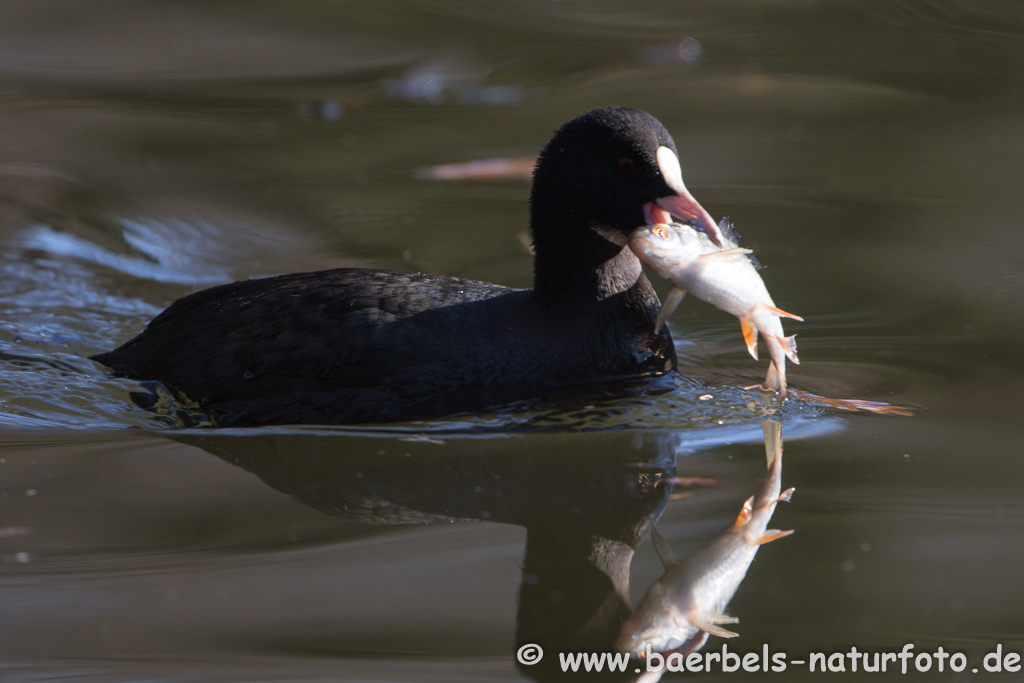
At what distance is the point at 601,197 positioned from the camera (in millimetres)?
4086

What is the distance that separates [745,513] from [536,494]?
601 mm

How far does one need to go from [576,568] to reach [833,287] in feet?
9.59

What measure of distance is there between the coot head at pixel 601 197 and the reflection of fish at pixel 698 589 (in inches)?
43.5

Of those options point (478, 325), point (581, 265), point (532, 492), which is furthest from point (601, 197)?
point (532, 492)

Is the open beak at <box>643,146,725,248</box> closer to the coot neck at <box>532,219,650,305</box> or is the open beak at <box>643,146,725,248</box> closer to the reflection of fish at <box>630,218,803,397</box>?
the reflection of fish at <box>630,218,803,397</box>

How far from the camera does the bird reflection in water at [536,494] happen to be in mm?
2744

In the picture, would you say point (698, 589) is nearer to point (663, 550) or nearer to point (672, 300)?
point (663, 550)

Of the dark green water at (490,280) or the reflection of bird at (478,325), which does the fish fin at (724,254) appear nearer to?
the reflection of bird at (478,325)

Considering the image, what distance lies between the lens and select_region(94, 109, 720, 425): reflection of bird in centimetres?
401

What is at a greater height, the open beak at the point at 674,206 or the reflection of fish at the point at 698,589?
the open beak at the point at 674,206

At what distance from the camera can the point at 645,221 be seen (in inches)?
160

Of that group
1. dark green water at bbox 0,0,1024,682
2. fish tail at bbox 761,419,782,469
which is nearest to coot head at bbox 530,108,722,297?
dark green water at bbox 0,0,1024,682

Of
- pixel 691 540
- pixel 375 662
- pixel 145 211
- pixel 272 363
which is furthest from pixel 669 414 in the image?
pixel 145 211

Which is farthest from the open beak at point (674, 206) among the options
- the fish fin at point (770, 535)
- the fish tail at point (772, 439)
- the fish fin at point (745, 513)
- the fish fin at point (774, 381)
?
the fish fin at point (770, 535)
